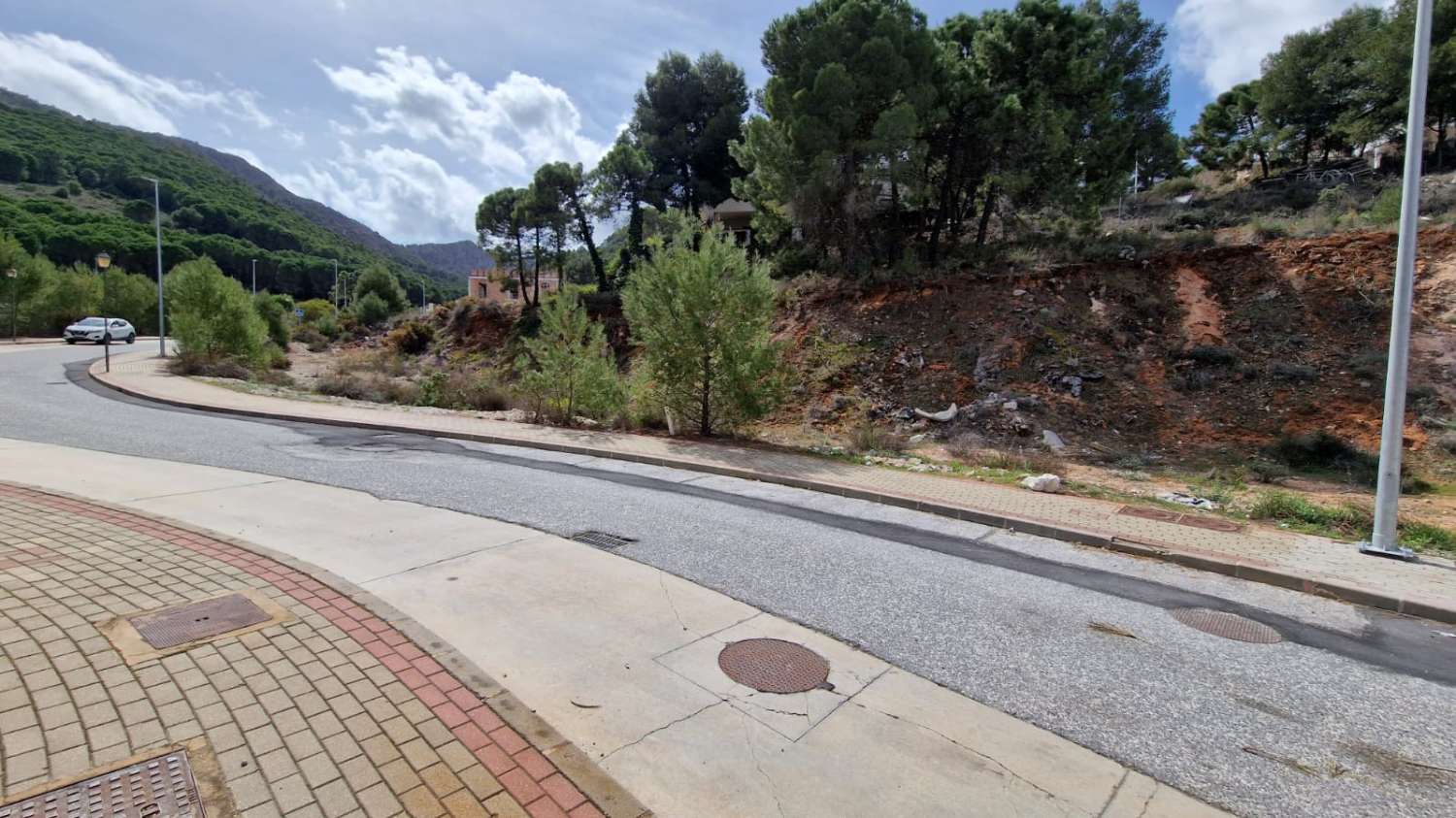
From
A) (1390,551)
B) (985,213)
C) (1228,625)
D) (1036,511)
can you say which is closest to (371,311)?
(985,213)

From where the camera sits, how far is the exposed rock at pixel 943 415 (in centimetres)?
1714

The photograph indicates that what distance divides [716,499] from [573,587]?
3756mm

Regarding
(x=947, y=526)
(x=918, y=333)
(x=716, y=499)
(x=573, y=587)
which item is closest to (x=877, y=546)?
(x=947, y=526)

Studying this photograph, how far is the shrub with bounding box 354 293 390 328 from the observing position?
60.3 m

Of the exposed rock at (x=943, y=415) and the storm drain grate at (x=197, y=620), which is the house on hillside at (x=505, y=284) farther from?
the storm drain grate at (x=197, y=620)

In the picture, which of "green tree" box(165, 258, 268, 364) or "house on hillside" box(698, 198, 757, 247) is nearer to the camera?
"green tree" box(165, 258, 268, 364)

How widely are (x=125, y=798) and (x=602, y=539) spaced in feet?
14.2

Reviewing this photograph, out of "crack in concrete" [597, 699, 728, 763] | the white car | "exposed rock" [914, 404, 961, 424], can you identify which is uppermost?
the white car

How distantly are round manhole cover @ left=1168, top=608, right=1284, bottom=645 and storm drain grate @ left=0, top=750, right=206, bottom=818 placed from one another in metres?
6.29

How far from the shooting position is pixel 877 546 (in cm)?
702

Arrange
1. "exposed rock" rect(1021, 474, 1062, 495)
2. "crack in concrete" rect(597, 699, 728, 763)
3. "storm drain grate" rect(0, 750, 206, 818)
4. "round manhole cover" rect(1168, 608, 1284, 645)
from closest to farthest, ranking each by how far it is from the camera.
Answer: "storm drain grate" rect(0, 750, 206, 818) < "crack in concrete" rect(597, 699, 728, 763) < "round manhole cover" rect(1168, 608, 1284, 645) < "exposed rock" rect(1021, 474, 1062, 495)

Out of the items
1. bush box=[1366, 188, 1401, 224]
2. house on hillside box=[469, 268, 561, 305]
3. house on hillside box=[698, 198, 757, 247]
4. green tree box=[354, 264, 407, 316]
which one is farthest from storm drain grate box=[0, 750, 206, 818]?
green tree box=[354, 264, 407, 316]

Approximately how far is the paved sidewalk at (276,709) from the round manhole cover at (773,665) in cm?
124

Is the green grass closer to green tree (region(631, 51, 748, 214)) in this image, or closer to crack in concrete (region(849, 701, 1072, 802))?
crack in concrete (region(849, 701, 1072, 802))
